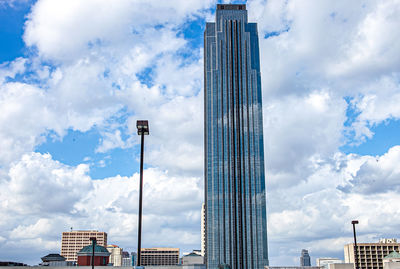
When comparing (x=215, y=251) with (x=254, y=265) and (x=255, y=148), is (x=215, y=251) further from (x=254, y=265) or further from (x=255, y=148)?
(x=255, y=148)

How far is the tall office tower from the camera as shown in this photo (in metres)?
164

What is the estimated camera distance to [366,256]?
16188 centimetres

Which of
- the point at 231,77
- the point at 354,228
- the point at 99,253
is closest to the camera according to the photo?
the point at 354,228

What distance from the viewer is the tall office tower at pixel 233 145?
164 metres

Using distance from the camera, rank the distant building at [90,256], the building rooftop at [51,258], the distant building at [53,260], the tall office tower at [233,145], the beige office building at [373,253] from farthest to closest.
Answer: the tall office tower at [233,145] < the beige office building at [373,253] < the building rooftop at [51,258] < the distant building at [53,260] < the distant building at [90,256]

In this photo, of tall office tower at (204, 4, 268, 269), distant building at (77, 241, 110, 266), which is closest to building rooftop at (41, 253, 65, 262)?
distant building at (77, 241, 110, 266)

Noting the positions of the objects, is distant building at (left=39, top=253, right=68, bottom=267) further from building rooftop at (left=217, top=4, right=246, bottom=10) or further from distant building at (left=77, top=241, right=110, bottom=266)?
building rooftop at (left=217, top=4, right=246, bottom=10)

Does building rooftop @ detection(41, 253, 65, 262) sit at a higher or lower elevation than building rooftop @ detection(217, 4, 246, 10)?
lower

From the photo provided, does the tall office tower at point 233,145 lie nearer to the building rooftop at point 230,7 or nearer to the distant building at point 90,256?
the building rooftop at point 230,7

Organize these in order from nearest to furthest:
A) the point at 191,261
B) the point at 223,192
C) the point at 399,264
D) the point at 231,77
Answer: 1. the point at 399,264
2. the point at 191,261
3. the point at 223,192
4. the point at 231,77

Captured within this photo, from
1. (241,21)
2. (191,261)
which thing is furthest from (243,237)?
(241,21)

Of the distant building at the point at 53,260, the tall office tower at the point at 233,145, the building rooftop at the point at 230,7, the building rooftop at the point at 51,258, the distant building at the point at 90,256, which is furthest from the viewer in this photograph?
the building rooftop at the point at 230,7

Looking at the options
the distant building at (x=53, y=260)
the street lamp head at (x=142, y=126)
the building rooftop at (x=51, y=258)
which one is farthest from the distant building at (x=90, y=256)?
the street lamp head at (x=142, y=126)

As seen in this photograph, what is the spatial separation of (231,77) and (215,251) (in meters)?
65.7
